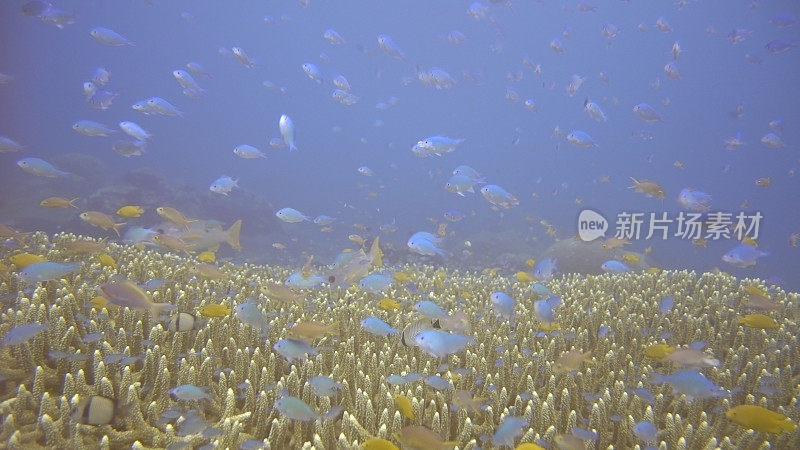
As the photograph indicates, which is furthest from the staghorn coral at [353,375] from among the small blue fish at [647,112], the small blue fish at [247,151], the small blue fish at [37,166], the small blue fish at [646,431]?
the small blue fish at [647,112]

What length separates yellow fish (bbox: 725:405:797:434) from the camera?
283cm

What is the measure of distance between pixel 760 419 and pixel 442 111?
557 feet

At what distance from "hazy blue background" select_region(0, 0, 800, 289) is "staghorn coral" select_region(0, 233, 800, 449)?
58.2 feet

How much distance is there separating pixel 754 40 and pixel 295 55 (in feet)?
525

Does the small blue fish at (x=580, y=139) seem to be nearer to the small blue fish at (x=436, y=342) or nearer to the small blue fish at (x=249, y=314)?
the small blue fish at (x=436, y=342)

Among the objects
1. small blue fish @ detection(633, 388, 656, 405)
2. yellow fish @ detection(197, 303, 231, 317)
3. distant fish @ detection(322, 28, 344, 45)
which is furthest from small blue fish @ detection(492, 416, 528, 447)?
distant fish @ detection(322, 28, 344, 45)

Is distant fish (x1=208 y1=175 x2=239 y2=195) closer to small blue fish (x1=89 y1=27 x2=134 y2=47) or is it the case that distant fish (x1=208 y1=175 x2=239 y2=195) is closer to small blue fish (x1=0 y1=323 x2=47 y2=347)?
small blue fish (x1=89 y1=27 x2=134 y2=47)

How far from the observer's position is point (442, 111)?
164375 millimetres

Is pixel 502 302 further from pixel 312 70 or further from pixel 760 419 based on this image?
pixel 312 70

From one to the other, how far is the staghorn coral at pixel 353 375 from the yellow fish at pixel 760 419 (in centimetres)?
29

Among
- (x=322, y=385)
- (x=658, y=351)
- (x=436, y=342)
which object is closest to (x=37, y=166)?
(x=322, y=385)

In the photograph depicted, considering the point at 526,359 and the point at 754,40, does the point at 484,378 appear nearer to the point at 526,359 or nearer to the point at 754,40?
the point at 526,359

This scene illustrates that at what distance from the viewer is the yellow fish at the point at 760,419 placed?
2.83 metres

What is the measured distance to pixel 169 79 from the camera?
566 ft
